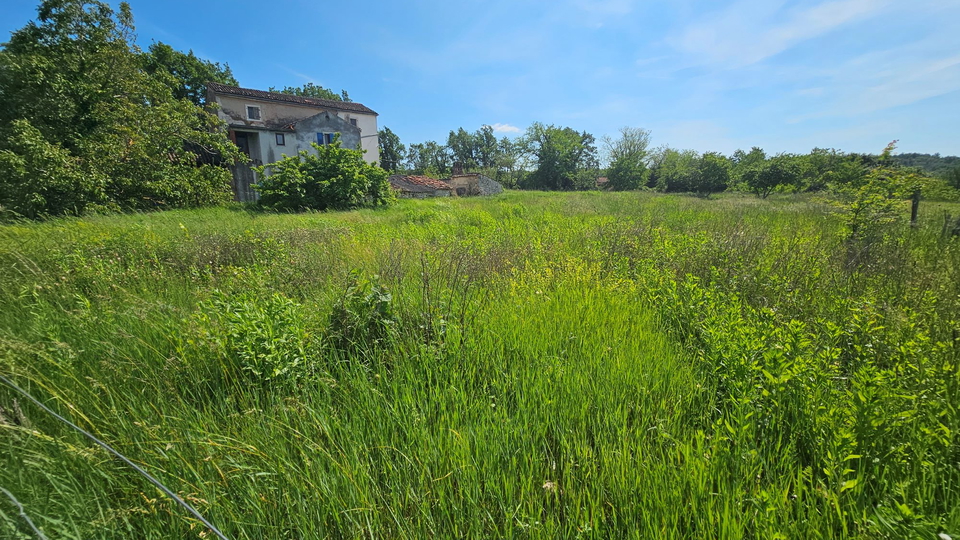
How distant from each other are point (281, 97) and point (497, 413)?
3662 centimetres

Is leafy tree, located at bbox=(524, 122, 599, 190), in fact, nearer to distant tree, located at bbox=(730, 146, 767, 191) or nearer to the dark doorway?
distant tree, located at bbox=(730, 146, 767, 191)

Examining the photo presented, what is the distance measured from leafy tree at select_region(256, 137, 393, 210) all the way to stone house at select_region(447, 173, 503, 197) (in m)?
20.3

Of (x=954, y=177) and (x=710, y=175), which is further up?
(x=710, y=175)

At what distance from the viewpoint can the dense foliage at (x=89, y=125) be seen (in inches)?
427

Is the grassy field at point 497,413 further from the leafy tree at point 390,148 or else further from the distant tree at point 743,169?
the leafy tree at point 390,148

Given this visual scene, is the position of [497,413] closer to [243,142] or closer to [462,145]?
[243,142]

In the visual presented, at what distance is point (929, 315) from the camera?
245cm

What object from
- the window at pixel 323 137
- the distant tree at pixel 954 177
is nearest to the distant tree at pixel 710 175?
the distant tree at pixel 954 177

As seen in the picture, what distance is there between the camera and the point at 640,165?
4053 cm

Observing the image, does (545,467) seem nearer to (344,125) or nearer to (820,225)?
(820,225)

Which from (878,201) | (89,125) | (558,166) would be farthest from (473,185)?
(878,201)

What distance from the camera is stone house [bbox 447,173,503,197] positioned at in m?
35.7

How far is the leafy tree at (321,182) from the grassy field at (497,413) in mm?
11651

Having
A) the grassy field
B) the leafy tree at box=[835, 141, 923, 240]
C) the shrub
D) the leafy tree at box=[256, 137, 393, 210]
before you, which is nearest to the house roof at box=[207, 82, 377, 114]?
the leafy tree at box=[256, 137, 393, 210]
